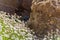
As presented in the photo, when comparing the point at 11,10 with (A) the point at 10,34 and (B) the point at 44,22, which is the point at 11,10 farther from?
(A) the point at 10,34

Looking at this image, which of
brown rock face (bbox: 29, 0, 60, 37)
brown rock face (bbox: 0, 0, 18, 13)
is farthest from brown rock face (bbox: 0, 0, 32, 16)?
brown rock face (bbox: 29, 0, 60, 37)

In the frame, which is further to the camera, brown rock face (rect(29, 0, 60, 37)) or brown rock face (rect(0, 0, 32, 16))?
brown rock face (rect(0, 0, 32, 16))

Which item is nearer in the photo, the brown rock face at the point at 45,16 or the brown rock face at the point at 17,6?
the brown rock face at the point at 45,16

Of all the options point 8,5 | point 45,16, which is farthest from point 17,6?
point 45,16

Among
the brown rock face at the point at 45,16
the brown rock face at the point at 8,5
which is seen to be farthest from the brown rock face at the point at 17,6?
the brown rock face at the point at 45,16

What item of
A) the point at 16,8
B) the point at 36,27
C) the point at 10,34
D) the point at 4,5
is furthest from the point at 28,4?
the point at 10,34

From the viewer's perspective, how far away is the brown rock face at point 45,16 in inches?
66.6

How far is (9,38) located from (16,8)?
1.74 meters

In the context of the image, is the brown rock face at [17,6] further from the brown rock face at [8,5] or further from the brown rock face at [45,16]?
the brown rock face at [45,16]

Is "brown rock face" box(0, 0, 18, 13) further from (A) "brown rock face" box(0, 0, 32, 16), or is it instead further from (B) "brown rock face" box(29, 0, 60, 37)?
(B) "brown rock face" box(29, 0, 60, 37)

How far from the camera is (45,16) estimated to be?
1775 mm

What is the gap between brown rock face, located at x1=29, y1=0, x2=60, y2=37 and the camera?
5.55 ft

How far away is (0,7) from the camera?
2670 mm

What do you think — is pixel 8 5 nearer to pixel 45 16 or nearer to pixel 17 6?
pixel 17 6
